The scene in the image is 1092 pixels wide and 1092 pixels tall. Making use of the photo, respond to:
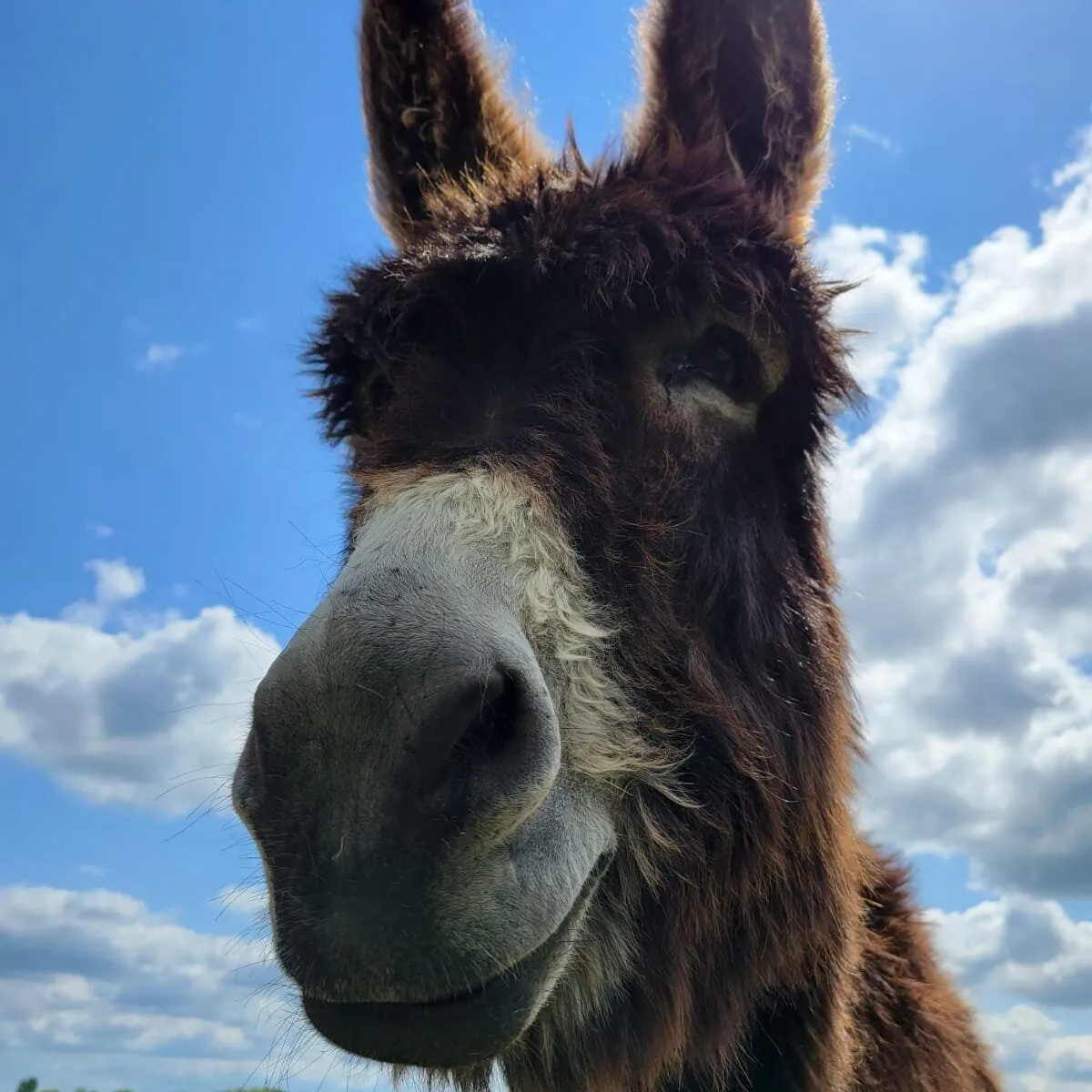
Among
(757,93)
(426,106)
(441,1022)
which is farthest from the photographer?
(426,106)

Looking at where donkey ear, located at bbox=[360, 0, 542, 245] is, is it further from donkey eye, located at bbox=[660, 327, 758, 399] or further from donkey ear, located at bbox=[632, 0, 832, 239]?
donkey eye, located at bbox=[660, 327, 758, 399]

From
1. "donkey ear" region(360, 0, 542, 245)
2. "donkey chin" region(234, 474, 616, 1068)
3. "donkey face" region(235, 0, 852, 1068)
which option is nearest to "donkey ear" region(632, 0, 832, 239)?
"donkey face" region(235, 0, 852, 1068)

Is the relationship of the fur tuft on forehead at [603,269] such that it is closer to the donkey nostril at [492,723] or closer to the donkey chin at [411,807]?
the donkey chin at [411,807]

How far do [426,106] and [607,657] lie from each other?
2.87m

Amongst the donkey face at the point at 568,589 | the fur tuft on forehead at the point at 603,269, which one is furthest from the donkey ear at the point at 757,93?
the fur tuft on forehead at the point at 603,269

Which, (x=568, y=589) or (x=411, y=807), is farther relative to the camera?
(x=568, y=589)

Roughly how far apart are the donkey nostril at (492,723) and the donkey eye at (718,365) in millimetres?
1239

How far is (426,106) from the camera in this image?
13.6 feet

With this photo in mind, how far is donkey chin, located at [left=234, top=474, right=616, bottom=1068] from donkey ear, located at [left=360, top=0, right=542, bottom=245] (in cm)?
262

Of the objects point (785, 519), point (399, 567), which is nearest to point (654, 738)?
point (399, 567)

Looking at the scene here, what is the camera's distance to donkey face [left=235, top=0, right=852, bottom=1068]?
174cm

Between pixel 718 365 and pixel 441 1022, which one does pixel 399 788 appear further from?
pixel 718 365

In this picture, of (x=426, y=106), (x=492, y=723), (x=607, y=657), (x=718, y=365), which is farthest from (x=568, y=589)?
(x=426, y=106)

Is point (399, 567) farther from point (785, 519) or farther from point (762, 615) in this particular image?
point (785, 519)
